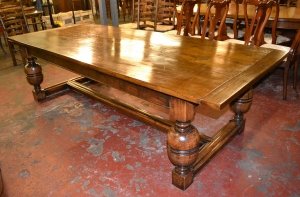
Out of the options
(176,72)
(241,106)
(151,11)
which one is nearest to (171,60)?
(176,72)

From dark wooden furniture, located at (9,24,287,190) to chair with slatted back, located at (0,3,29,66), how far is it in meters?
1.87

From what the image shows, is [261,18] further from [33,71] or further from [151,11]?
[33,71]

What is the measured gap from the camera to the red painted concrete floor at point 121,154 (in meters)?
1.52

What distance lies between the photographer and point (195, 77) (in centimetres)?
125

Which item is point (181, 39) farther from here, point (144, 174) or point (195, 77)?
point (144, 174)

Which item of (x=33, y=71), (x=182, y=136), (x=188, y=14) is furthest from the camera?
(x=188, y=14)

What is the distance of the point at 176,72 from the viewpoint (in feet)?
4.33

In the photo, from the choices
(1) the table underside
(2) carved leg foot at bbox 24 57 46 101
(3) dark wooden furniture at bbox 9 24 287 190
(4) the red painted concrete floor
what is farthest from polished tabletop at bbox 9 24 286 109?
(4) the red painted concrete floor

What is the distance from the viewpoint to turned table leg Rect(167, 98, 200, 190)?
47.7 inches

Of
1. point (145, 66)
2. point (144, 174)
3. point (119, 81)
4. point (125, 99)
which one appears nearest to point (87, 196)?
point (144, 174)

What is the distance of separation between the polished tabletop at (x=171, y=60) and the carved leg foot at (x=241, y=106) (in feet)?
1.11

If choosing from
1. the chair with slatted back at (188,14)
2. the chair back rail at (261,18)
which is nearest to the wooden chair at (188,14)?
the chair with slatted back at (188,14)

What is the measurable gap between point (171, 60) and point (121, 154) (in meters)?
0.78

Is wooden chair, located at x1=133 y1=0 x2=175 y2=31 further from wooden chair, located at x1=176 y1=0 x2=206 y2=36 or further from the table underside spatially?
the table underside
